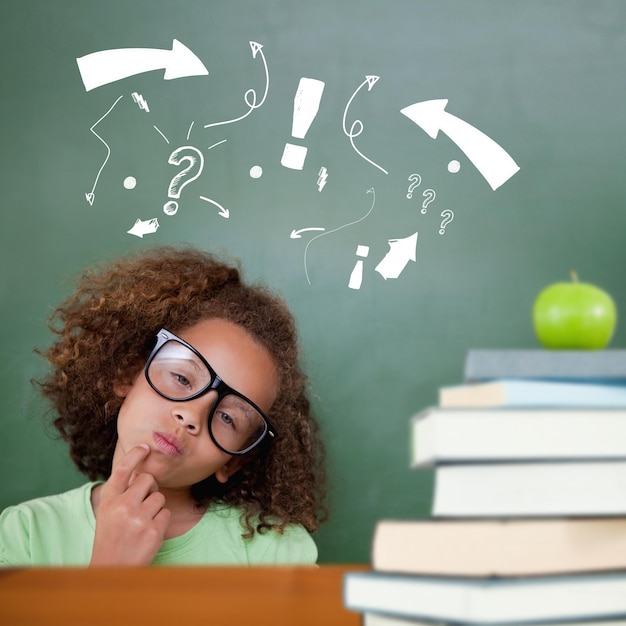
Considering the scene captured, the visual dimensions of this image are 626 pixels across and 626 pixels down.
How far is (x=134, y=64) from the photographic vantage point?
1.69 meters

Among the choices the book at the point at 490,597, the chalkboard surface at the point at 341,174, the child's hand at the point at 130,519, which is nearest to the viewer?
the book at the point at 490,597

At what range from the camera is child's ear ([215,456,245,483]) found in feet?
4.39

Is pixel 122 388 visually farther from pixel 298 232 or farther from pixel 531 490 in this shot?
pixel 531 490

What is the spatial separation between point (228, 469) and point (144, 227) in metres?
0.63

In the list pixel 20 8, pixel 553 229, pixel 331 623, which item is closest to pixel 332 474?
pixel 553 229

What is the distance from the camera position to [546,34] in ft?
5.50

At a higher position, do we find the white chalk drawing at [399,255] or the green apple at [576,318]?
the white chalk drawing at [399,255]

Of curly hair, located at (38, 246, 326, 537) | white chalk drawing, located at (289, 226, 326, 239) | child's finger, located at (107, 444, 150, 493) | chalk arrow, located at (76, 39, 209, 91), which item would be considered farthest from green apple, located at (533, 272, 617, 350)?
chalk arrow, located at (76, 39, 209, 91)

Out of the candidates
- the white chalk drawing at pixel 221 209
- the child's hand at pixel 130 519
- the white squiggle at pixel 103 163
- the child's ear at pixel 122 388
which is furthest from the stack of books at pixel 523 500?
the white squiggle at pixel 103 163

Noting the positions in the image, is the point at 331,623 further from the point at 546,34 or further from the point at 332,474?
the point at 546,34

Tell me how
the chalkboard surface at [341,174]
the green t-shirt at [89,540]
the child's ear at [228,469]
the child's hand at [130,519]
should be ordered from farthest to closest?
1. the chalkboard surface at [341,174]
2. the child's ear at [228,469]
3. the green t-shirt at [89,540]
4. the child's hand at [130,519]

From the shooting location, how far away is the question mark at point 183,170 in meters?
1.66

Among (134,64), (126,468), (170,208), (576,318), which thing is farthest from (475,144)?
(576,318)

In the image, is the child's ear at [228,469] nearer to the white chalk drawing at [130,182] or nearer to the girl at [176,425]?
the girl at [176,425]
